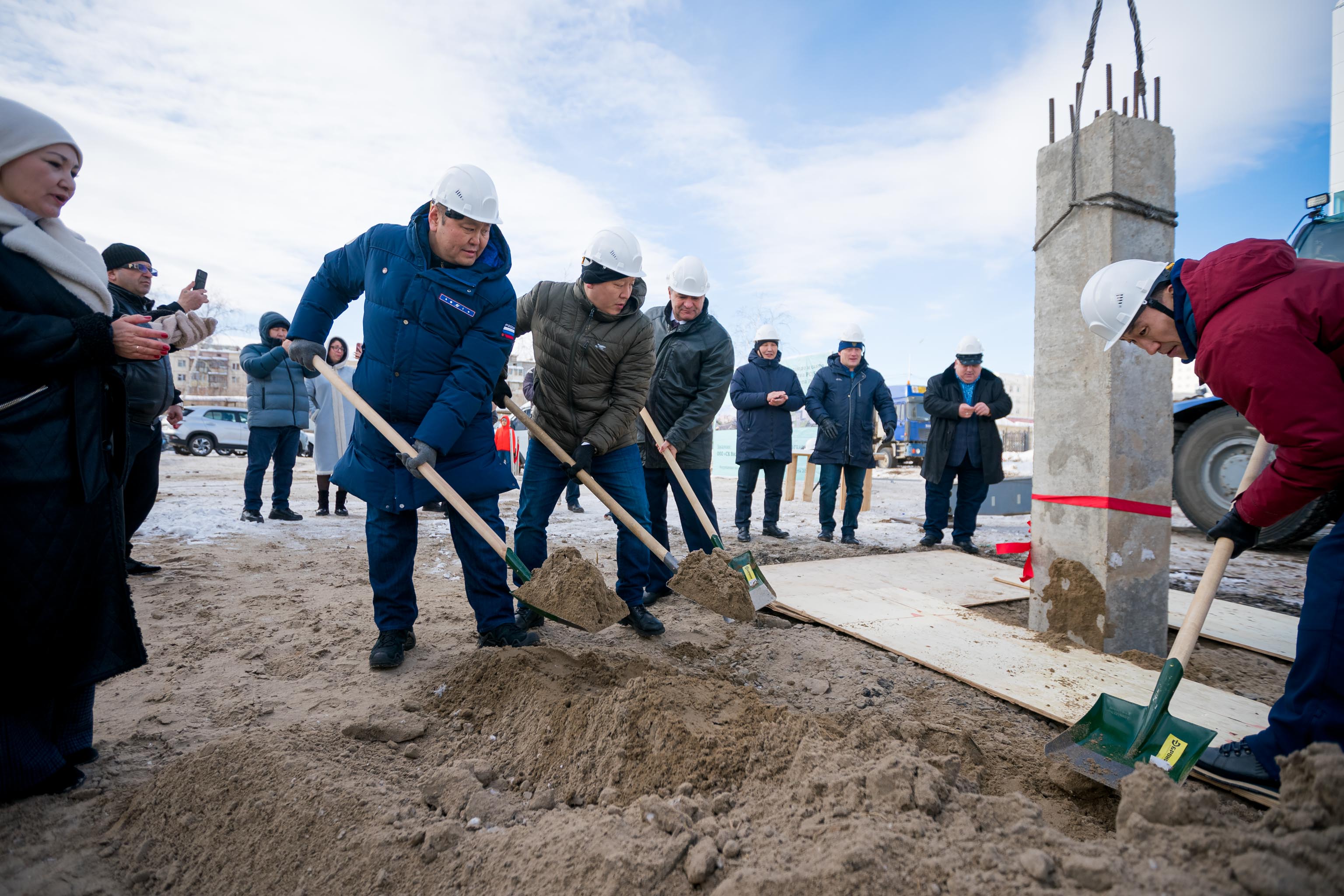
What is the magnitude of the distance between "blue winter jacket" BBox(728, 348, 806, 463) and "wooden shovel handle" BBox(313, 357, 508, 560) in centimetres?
388

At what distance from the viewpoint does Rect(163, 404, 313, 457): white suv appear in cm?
1884

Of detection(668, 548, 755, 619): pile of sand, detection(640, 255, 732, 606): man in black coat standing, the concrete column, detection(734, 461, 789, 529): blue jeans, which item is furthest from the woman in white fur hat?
detection(734, 461, 789, 529): blue jeans

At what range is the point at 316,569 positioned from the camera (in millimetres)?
4727

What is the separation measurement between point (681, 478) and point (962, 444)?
10.2 feet

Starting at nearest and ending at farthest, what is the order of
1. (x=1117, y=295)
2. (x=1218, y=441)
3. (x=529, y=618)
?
1. (x=1117, y=295)
2. (x=529, y=618)
3. (x=1218, y=441)

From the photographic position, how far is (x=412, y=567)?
297 centimetres

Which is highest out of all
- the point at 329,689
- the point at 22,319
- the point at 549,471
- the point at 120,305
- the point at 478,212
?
the point at 478,212

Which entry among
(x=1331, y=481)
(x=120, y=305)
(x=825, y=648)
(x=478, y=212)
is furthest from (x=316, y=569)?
(x=1331, y=481)

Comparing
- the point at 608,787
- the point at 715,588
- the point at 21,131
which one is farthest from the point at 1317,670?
the point at 21,131

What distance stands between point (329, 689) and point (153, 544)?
3969mm

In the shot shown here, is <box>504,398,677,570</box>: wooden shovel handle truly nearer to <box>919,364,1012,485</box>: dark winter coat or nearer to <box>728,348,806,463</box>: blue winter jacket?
<box>728,348,806,463</box>: blue winter jacket

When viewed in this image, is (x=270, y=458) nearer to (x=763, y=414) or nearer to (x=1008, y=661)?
(x=763, y=414)

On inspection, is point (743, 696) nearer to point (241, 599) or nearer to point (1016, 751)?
point (1016, 751)

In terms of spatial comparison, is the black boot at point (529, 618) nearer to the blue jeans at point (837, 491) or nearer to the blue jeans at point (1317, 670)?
the blue jeans at point (1317, 670)
